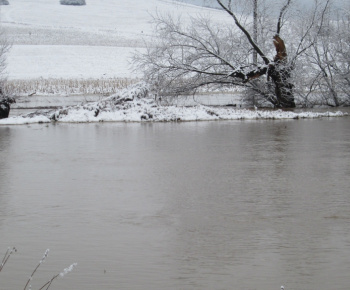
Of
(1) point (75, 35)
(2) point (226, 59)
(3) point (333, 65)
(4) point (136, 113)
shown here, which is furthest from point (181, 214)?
(1) point (75, 35)

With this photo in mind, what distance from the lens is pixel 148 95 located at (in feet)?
68.4

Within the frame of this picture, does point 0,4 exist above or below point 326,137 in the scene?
above

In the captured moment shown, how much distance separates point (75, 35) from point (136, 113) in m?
49.1

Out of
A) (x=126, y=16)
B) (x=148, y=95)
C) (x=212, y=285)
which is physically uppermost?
(x=126, y=16)

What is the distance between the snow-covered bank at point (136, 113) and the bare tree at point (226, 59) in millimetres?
1603

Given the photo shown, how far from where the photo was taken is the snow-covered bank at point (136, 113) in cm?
1936

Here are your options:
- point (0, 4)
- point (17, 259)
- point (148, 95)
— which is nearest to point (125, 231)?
point (17, 259)

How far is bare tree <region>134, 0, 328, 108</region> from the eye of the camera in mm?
22234

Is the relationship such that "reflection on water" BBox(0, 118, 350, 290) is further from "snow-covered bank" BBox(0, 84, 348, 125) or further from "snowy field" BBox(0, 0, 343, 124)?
"snowy field" BBox(0, 0, 343, 124)

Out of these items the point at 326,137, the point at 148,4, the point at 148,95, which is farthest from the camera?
the point at 148,4

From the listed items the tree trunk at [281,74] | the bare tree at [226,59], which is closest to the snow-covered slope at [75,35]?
the bare tree at [226,59]

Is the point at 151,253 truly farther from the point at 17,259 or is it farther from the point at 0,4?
the point at 0,4

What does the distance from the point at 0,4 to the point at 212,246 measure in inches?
3546

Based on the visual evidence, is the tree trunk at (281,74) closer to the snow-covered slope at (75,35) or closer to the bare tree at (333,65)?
the bare tree at (333,65)
